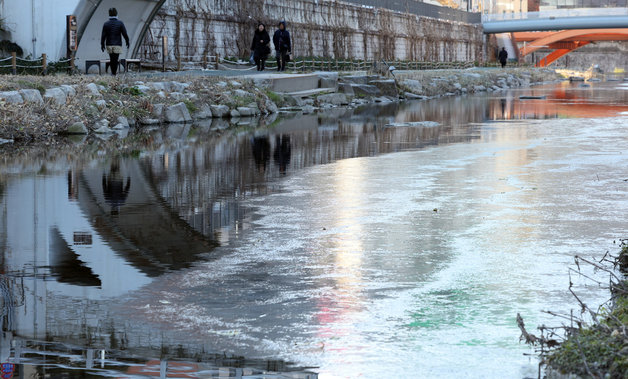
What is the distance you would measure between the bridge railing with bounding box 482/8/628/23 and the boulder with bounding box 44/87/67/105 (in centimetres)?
6324

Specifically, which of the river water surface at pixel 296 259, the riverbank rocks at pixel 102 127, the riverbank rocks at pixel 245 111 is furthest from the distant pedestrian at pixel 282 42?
the river water surface at pixel 296 259

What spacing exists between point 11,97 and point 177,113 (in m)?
5.47

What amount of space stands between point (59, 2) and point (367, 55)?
2810 centimetres

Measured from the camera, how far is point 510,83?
5691 centimetres

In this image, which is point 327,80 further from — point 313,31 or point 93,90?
point 313,31

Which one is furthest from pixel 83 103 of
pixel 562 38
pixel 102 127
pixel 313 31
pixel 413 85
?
pixel 562 38

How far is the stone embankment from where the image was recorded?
1705 centimetres

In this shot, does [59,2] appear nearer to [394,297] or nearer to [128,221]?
[128,221]

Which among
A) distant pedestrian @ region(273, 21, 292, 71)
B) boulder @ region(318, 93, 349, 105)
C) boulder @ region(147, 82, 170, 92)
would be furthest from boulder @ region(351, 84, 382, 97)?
boulder @ region(147, 82, 170, 92)

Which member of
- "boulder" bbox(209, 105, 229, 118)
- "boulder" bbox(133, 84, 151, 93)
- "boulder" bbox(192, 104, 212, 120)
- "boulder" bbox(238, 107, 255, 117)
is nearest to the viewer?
"boulder" bbox(133, 84, 151, 93)

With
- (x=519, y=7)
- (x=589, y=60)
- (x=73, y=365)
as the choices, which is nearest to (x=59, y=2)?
(x=73, y=365)

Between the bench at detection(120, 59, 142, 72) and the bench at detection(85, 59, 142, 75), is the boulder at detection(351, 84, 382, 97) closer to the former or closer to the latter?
the bench at detection(120, 59, 142, 72)

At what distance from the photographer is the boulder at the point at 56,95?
17812 millimetres

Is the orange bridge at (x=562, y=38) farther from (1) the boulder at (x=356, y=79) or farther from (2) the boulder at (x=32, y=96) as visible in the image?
(2) the boulder at (x=32, y=96)
